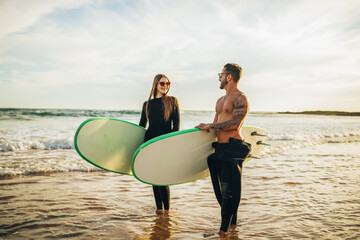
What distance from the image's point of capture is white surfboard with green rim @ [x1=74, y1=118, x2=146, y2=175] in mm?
3375

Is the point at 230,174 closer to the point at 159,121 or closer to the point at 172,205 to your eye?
the point at 159,121

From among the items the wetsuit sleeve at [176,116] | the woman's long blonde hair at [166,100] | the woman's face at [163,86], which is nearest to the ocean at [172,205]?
the wetsuit sleeve at [176,116]

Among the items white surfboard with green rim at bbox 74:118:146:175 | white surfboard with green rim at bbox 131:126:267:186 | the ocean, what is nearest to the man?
white surfboard with green rim at bbox 131:126:267:186

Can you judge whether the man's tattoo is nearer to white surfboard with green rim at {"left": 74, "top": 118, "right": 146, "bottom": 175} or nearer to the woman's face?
the woman's face

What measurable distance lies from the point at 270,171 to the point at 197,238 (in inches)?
144

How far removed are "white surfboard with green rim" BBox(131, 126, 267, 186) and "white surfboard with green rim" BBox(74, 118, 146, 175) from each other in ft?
2.08

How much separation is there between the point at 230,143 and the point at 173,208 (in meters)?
1.49

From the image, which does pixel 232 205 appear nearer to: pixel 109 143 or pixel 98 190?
pixel 109 143

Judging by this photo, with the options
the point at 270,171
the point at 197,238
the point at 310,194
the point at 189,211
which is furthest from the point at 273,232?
the point at 270,171

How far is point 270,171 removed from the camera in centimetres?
582

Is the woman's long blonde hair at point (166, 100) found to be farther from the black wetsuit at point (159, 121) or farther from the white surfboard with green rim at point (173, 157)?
the white surfboard with green rim at point (173, 157)

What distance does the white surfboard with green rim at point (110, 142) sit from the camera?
3.38 meters

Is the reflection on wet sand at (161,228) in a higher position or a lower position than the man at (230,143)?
lower

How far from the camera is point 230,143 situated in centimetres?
264
